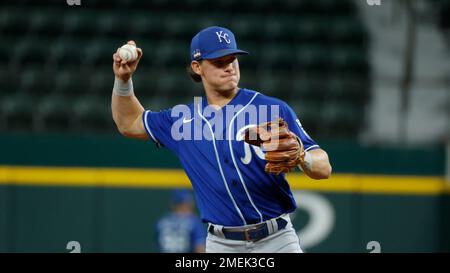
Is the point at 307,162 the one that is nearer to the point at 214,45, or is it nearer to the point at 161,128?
the point at 214,45

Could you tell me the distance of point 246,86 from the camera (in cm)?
895

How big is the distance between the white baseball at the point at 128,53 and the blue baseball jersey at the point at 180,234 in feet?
11.9

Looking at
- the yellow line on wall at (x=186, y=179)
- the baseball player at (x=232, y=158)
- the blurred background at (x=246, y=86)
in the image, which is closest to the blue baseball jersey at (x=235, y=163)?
the baseball player at (x=232, y=158)

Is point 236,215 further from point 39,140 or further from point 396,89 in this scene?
point 396,89

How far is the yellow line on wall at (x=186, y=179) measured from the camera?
8125mm

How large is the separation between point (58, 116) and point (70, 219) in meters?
1.18

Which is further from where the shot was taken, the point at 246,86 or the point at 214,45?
the point at 246,86

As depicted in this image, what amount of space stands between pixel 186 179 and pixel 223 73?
158 inches

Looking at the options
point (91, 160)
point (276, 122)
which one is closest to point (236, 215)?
point (276, 122)

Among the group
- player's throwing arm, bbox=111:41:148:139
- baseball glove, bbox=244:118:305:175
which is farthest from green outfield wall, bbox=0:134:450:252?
baseball glove, bbox=244:118:305:175

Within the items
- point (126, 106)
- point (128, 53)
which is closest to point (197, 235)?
point (126, 106)

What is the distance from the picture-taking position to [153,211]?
834cm

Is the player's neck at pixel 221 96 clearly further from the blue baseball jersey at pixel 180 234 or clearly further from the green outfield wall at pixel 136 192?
the green outfield wall at pixel 136 192

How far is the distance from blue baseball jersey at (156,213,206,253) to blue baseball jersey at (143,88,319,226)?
348 centimetres
